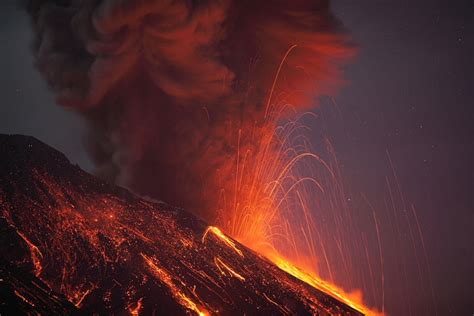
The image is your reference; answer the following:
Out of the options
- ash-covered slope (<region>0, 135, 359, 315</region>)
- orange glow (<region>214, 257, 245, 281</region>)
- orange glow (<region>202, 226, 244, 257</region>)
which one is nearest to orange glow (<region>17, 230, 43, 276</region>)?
ash-covered slope (<region>0, 135, 359, 315</region>)

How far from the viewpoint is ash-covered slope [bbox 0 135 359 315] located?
40.7 feet

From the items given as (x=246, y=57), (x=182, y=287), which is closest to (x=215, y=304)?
(x=182, y=287)

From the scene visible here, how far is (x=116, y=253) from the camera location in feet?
48.1

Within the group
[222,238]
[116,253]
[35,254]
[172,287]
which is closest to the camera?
[35,254]

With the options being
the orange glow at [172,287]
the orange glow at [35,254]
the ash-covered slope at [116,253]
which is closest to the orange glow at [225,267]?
the ash-covered slope at [116,253]

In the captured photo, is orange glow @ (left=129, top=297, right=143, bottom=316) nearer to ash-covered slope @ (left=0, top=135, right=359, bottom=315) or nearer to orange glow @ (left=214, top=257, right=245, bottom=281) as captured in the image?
ash-covered slope @ (left=0, top=135, right=359, bottom=315)

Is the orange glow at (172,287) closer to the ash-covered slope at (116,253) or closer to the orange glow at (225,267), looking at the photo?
the ash-covered slope at (116,253)

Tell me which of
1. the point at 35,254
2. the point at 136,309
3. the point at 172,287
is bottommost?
the point at 172,287

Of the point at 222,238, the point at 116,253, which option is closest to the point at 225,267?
the point at 222,238

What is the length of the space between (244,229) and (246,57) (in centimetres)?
867

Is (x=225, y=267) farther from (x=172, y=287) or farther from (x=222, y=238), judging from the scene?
(x=172, y=287)

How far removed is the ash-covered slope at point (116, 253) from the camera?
12.4 m

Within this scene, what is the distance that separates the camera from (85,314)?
35.4ft

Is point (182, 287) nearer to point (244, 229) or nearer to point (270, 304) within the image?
point (270, 304)
